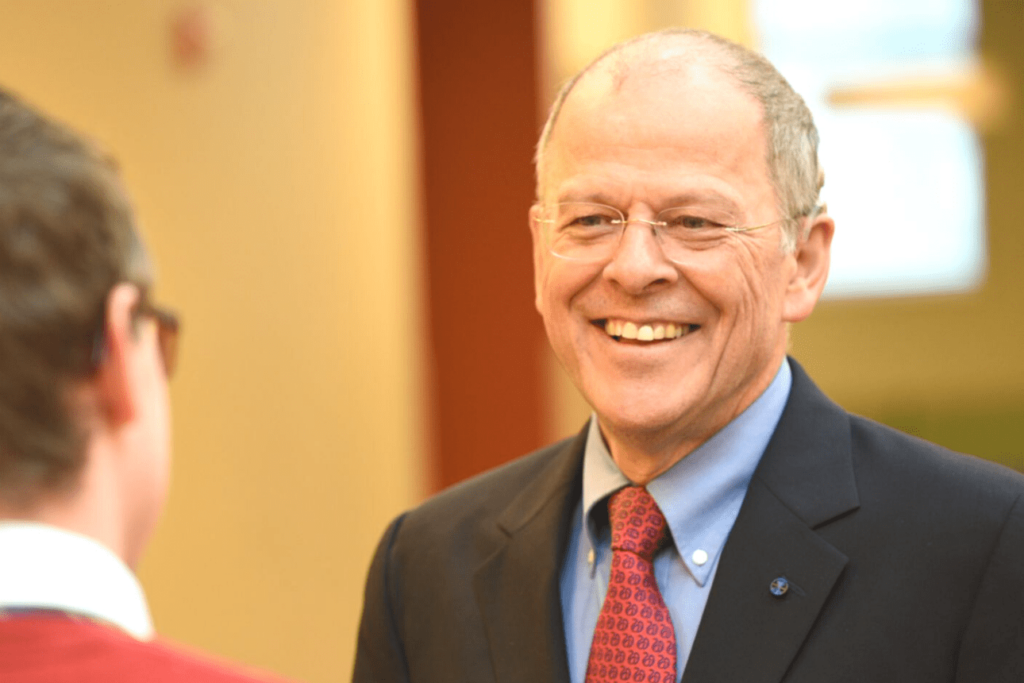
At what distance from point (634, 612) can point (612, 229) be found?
0.52 meters

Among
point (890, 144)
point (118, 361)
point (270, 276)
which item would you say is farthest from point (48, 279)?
point (890, 144)

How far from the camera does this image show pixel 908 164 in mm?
6090

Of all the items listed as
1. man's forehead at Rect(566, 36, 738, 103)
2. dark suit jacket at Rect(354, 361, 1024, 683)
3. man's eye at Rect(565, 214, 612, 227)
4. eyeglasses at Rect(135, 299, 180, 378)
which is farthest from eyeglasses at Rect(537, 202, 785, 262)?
eyeglasses at Rect(135, 299, 180, 378)

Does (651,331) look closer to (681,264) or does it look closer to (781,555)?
(681,264)

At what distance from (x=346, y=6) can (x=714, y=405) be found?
3.31 meters

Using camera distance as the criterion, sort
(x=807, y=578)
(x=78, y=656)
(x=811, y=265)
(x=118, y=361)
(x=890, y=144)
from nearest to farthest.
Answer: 1. (x=78, y=656)
2. (x=118, y=361)
3. (x=807, y=578)
4. (x=811, y=265)
5. (x=890, y=144)

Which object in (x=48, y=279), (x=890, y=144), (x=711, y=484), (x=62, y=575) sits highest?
(x=890, y=144)

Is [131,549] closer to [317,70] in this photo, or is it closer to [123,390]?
[123,390]

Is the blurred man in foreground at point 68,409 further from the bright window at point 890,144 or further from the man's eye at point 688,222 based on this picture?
the bright window at point 890,144

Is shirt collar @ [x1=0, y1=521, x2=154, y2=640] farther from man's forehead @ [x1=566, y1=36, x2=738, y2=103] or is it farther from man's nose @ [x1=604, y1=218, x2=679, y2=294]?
man's forehead @ [x1=566, y1=36, x2=738, y2=103]

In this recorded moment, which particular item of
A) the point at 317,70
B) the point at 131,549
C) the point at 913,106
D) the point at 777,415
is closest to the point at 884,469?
the point at 777,415

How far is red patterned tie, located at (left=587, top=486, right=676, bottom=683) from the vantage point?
63.7 inches

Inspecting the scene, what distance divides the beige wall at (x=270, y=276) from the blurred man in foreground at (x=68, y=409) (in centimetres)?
251

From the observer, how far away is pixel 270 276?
4293mm
